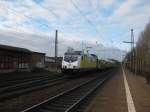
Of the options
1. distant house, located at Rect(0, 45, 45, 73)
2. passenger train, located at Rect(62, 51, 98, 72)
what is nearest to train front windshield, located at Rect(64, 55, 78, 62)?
passenger train, located at Rect(62, 51, 98, 72)

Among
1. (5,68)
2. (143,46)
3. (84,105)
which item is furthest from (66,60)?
(143,46)

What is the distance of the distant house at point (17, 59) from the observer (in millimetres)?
41281

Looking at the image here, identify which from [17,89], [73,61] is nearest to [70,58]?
[73,61]

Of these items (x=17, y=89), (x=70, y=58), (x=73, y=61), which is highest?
(x=70, y=58)

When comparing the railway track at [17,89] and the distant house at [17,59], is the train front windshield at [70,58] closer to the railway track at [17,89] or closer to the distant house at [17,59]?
the distant house at [17,59]

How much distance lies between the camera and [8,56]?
4300 cm

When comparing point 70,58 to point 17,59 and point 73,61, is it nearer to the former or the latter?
point 73,61

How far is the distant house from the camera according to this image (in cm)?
4128

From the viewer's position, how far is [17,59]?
4603 cm

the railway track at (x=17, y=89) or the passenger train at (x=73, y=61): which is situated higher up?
the passenger train at (x=73, y=61)

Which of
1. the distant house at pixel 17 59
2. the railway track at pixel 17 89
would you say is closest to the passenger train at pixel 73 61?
the distant house at pixel 17 59

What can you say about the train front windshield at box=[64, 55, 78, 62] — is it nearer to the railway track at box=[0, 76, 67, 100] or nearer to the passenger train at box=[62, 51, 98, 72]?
the passenger train at box=[62, 51, 98, 72]

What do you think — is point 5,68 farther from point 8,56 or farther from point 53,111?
point 53,111

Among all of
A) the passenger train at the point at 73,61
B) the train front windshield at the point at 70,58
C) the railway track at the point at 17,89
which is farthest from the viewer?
the train front windshield at the point at 70,58
